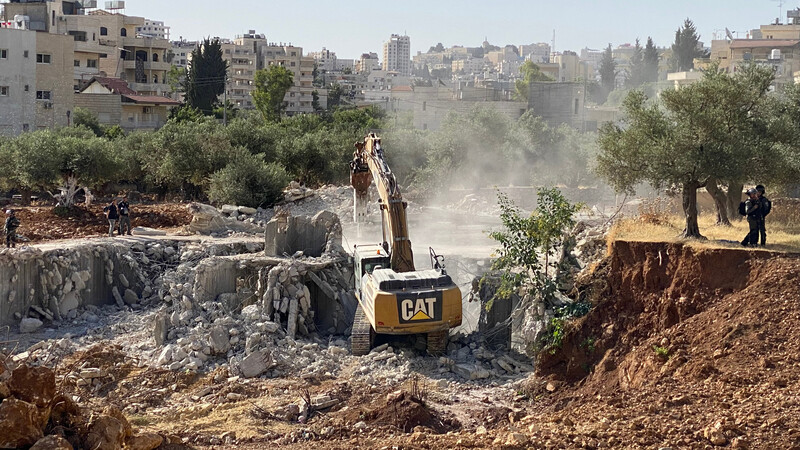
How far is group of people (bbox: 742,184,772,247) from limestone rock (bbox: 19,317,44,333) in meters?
16.8

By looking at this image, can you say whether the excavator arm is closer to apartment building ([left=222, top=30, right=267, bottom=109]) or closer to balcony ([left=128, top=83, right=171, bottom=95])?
balcony ([left=128, top=83, right=171, bottom=95])

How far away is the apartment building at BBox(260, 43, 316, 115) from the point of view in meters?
109

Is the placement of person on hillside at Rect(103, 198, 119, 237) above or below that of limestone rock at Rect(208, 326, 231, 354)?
above

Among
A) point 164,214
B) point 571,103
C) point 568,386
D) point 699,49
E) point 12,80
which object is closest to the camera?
point 568,386

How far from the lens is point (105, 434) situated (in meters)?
13.2

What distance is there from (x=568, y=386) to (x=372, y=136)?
31.4 ft

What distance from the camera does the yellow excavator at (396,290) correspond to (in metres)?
21.2

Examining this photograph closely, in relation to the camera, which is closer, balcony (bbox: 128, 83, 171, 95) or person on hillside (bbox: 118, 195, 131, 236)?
person on hillside (bbox: 118, 195, 131, 236)

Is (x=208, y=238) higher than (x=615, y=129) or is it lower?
lower

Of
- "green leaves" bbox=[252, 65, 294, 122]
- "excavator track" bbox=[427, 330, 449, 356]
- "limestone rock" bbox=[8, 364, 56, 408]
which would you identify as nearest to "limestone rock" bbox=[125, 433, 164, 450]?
"limestone rock" bbox=[8, 364, 56, 408]

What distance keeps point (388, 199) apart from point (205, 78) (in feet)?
185

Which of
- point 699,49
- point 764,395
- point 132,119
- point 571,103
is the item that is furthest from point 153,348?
point 699,49

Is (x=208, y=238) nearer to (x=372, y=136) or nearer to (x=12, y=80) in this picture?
(x=372, y=136)

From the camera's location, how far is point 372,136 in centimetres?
2673
